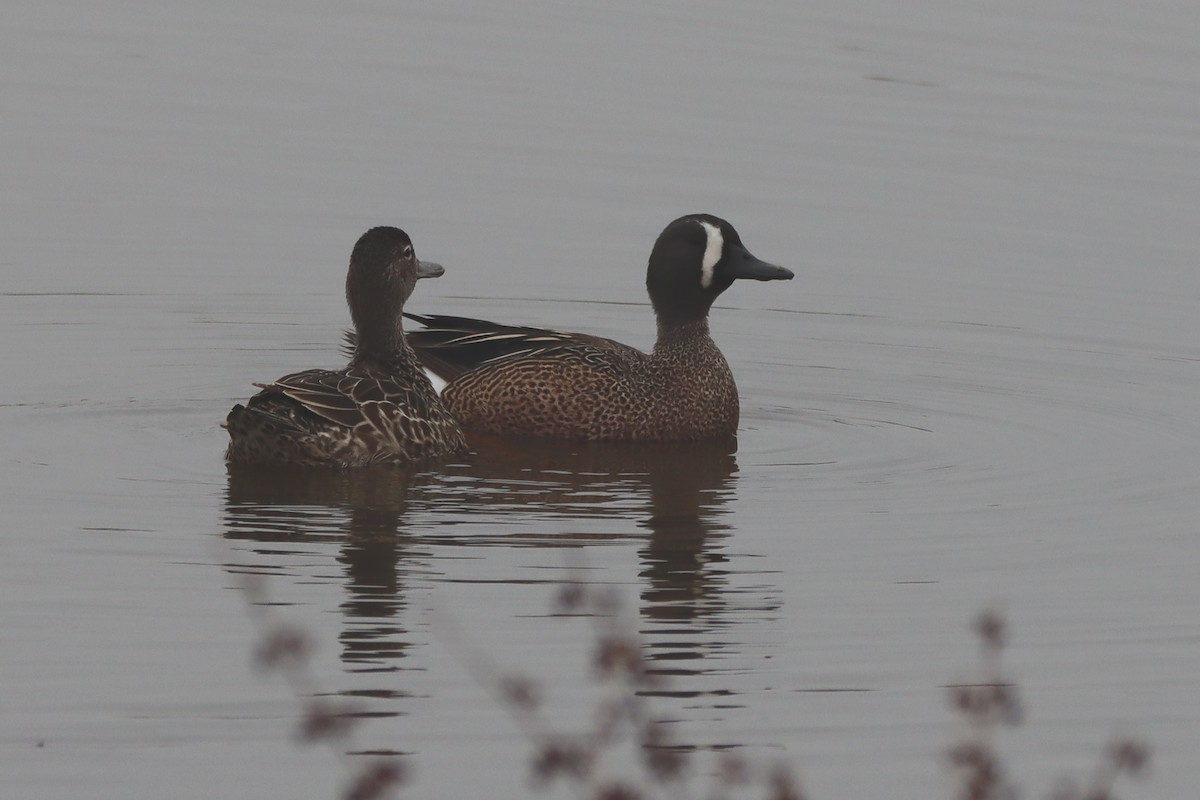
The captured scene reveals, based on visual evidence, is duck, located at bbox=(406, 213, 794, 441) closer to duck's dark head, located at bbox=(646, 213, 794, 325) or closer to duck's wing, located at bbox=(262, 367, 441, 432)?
duck's dark head, located at bbox=(646, 213, 794, 325)

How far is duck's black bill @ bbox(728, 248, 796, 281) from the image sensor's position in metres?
14.0

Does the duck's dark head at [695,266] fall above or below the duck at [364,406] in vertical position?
above

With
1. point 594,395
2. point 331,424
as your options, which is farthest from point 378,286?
point 594,395

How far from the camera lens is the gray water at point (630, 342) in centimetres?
868

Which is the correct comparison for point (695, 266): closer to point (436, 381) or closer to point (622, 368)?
point (622, 368)

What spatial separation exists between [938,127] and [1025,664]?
11708 mm

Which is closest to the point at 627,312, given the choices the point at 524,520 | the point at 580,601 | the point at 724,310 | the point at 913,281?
the point at 724,310

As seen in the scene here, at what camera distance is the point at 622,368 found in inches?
555

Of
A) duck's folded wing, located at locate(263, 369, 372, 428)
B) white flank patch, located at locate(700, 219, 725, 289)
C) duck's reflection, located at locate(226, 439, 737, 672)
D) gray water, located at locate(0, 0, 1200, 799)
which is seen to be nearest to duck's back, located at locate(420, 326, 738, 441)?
duck's reflection, located at locate(226, 439, 737, 672)

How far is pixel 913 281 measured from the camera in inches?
671

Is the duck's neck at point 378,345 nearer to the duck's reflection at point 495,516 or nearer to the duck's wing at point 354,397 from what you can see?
the duck's wing at point 354,397

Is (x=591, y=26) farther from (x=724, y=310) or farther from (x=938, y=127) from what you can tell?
(x=724, y=310)

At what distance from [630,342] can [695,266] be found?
83.4 inches

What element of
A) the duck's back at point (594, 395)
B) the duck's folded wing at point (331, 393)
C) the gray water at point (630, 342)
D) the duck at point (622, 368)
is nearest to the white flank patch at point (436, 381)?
the duck at point (622, 368)
